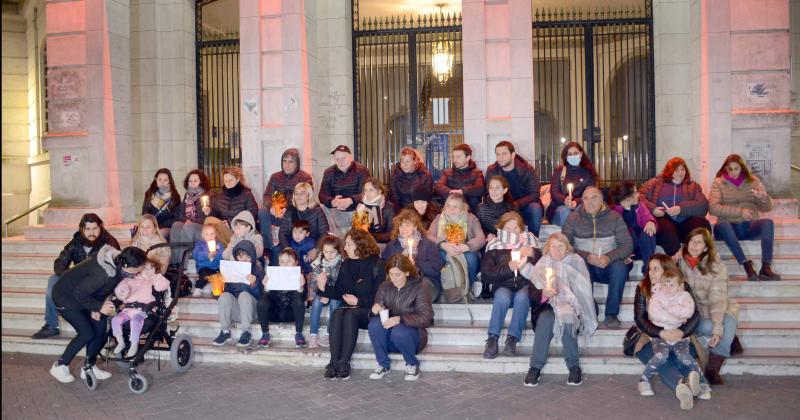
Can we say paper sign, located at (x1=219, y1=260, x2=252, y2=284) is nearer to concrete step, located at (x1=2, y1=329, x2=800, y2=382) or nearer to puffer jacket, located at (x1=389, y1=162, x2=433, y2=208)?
concrete step, located at (x1=2, y1=329, x2=800, y2=382)

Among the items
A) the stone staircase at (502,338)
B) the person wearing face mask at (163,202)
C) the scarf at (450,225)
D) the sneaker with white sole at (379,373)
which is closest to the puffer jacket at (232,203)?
the person wearing face mask at (163,202)

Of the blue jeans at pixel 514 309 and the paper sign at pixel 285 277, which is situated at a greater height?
the paper sign at pixel 285 277

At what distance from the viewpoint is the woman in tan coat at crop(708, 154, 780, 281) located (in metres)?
8.84

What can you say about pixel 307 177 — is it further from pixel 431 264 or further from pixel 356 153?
pixel 356 153

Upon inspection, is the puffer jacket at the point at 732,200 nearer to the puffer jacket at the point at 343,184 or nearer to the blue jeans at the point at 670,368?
the blue jeans at the point at 670,368

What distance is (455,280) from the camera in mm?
8469

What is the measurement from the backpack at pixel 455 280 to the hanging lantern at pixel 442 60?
6.22 meters

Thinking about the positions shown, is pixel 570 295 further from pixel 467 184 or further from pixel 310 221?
pixel 310 221

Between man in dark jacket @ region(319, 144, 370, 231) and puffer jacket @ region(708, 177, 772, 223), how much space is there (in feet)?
15.9

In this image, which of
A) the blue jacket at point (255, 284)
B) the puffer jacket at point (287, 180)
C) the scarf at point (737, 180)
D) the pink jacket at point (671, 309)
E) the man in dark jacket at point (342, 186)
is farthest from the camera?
the puffer jacket at point (287, 180)

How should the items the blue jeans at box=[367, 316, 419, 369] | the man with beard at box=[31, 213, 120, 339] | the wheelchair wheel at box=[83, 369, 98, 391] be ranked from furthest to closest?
1. the man with beard at box=[31, 213, 120, 339]
2. the blue jeans at box=[367, 316, 419, 369]
3. the wheelchair wheel at box=[83, 369, 98, 391]

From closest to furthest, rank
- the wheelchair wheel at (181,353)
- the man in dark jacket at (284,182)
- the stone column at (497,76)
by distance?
1. the wheelchair wheel at (181,353)
2. the man in dark jacket at (284,182)
3. the stone column at (497,76)

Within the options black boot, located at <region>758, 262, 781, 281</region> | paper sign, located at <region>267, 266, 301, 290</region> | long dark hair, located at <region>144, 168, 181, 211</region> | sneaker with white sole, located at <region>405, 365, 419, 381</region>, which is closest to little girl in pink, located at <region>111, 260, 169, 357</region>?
paper sign, located at <region>267, 266, 301, 290</region>

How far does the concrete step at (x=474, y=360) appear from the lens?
7.16m
